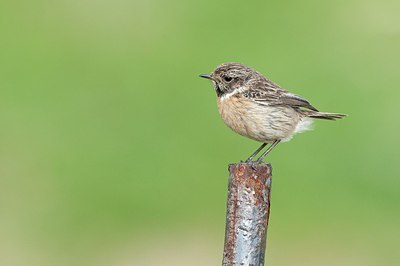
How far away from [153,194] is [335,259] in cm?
346

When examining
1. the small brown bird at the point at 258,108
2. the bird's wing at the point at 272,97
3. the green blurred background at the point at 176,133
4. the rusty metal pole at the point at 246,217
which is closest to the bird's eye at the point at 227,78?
the small brown bird at the point at 258,108

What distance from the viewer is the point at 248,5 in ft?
97.3

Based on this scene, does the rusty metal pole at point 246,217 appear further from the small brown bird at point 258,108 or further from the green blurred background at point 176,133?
the green blurred background at point 176,133

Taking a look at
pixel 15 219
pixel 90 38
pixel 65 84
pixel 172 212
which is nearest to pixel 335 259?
pixel 172 212

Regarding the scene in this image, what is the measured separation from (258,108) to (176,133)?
31.9ft

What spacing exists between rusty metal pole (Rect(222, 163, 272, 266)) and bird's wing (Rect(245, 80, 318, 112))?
13.1 ft

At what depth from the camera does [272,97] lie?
12.7 metres

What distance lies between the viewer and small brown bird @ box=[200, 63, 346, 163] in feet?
40.1

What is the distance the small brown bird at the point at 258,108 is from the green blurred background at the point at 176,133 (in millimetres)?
5058

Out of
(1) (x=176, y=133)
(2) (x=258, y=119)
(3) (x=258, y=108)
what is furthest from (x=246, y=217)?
(1) (x=176, y=133)

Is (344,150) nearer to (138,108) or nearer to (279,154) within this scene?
(279,154)

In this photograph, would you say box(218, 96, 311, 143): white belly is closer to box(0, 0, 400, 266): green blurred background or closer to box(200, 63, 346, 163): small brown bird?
box(200, 63, 346, 163): small brown bird

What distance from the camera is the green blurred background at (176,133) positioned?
1894cm

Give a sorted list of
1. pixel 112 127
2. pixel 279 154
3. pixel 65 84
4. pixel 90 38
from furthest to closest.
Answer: pixel 90 38 < pixel 65 84 < pixel 112 127 < pixel 279 154
